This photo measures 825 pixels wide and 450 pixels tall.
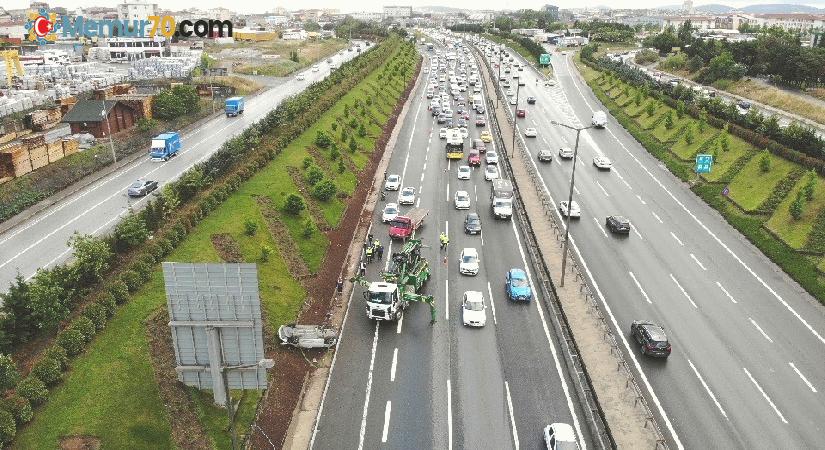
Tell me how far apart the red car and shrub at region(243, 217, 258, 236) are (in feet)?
129

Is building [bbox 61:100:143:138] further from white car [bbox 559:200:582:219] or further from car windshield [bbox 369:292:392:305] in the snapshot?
white car [bbox 559:200:582:219]

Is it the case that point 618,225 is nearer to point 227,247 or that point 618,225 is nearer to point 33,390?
point 227,247

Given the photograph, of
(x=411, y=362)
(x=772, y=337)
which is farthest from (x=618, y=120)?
(x=411, y=362)

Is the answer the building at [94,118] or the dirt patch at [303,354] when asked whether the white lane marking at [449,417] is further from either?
the building at [94,118]

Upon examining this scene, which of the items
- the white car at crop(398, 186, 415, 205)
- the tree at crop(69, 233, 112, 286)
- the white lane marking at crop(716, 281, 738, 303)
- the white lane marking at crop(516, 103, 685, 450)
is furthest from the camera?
the white car at crop(398, 186, 415, 205)

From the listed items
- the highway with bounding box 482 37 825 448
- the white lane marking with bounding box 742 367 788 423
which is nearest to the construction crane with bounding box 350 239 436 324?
the highway with bounding box 482 37 825 448

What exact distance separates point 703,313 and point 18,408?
135 feet

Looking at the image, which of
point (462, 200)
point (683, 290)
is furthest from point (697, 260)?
point (462, 200)

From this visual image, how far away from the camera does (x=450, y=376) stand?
115ft

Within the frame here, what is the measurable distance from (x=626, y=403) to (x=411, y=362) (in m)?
12.4

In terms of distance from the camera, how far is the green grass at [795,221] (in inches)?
2050

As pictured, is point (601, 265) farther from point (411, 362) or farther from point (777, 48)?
point (777, 48)

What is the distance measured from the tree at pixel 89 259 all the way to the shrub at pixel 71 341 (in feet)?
15.2

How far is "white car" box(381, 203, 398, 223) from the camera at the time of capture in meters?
58.2
